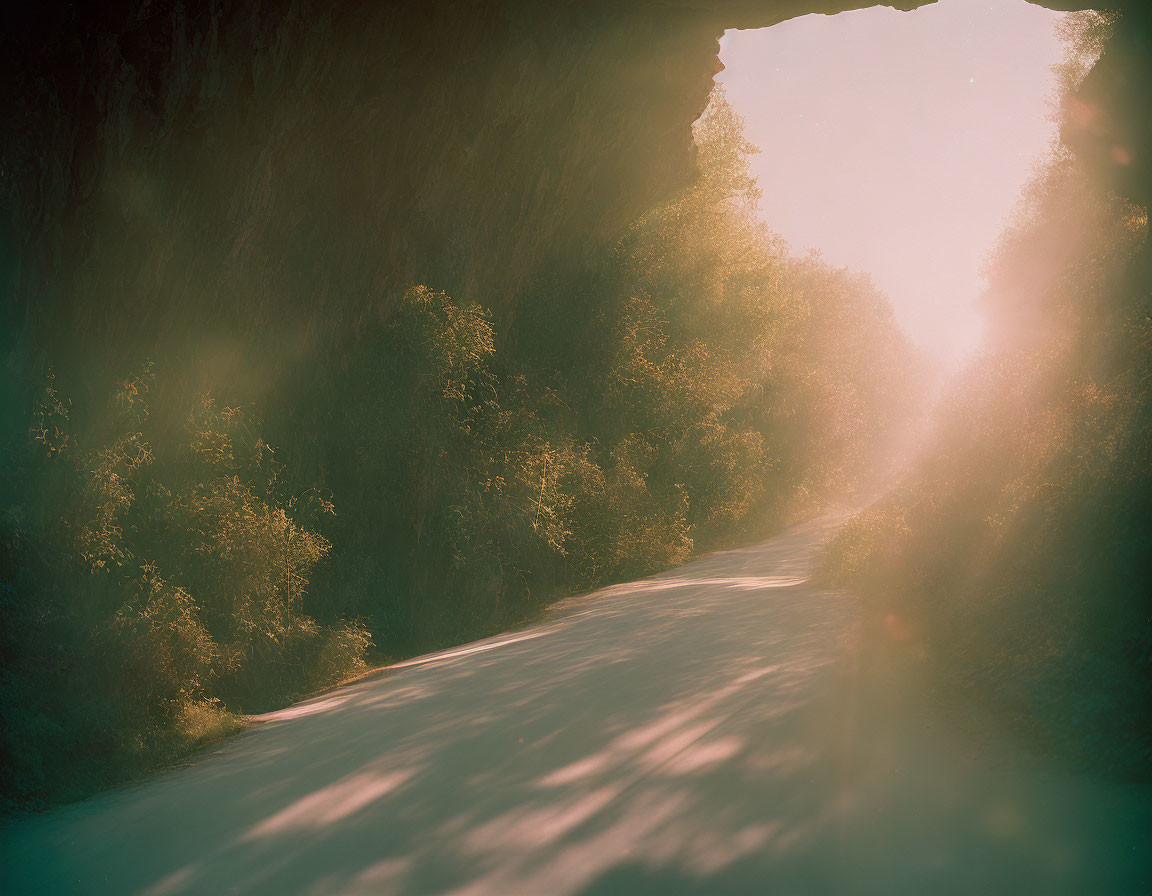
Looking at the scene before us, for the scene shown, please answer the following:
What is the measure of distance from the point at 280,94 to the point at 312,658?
6886mm

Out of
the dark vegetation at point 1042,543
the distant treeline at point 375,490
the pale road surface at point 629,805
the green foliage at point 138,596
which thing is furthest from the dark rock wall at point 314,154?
the pale road surface at point 629,805

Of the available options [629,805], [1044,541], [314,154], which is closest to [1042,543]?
[1044,541]

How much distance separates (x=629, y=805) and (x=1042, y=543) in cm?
351

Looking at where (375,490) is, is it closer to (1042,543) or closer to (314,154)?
(314,154)

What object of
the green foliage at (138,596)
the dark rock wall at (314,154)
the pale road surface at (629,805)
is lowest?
the pale road surface at (629,805)

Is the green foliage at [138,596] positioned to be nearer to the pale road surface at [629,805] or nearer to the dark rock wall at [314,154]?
the pale road surface at [629,805]

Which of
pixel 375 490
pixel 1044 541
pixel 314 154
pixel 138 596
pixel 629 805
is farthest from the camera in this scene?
pixel 375 490

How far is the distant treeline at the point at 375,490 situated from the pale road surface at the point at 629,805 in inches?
45.4

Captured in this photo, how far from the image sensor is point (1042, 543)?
6.30 meters

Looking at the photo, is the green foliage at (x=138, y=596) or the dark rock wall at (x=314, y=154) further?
the dark rock wall at (x=314, y=154)

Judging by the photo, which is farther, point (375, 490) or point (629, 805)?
point (375, 490)

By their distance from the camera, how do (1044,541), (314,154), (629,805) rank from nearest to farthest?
1. (629,805)
2. (1044,541)
3. (314,154)

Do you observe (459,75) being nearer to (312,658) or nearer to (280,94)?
(280,94)

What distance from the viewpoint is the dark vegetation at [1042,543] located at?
17.4ft
